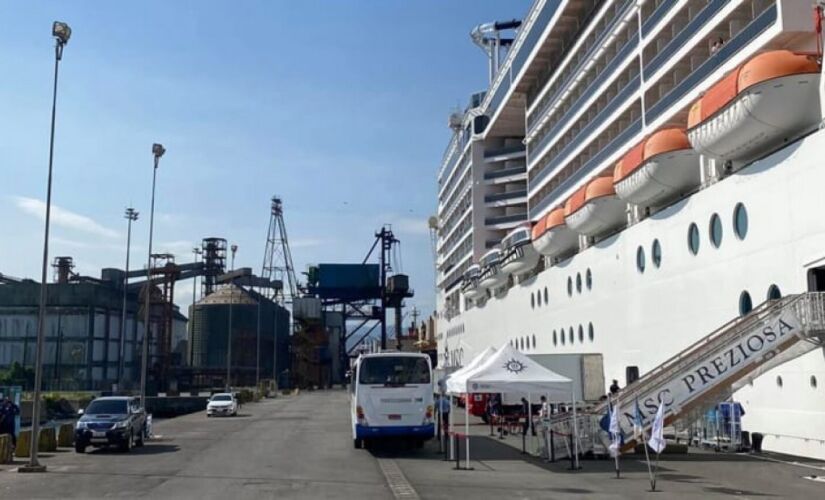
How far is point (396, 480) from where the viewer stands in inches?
653

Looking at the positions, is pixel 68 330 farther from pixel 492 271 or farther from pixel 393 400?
pixel 393 400

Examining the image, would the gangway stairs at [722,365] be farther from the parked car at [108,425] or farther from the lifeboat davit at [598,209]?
the lifeboat davit at [598,209]

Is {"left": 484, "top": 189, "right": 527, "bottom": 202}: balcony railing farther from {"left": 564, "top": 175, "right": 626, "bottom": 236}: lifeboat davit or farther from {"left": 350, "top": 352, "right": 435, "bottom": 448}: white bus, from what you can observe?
{"left": 350, "top": 352, "right": 435, "bottom": 448}: white bus

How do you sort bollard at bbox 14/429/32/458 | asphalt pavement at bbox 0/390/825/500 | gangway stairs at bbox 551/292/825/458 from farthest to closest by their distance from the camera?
bollard at bbox 14/429/32/458
gangway stairs at bbox 551/292/825/458
asphalt pavement at bbox 0/390/825/500

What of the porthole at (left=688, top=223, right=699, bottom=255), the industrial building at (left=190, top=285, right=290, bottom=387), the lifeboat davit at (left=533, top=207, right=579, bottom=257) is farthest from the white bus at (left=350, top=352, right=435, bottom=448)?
the industrial building at (left=190, top=285, right=290, bottom=387)

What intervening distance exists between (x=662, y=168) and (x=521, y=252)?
22.6m

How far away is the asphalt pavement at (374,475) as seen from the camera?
14750 millimetres

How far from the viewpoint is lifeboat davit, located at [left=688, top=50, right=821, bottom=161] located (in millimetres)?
21109

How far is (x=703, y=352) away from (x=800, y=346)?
225cm

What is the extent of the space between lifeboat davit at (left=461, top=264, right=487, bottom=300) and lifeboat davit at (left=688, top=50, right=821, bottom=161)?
4205 centimetres

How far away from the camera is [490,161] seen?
227 ft

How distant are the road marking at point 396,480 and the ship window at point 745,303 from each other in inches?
437

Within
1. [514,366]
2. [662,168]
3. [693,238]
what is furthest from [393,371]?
[662,168]

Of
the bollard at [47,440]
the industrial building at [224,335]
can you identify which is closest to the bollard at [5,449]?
the bollard at [47,440]
